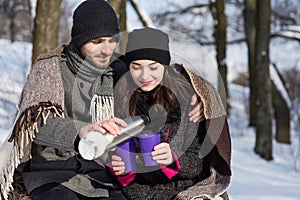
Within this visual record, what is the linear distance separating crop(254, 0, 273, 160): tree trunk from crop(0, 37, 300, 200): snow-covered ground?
413 millimetres

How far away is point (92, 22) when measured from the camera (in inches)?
116

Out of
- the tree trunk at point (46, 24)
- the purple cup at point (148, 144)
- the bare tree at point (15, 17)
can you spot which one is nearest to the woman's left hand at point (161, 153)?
the purple cup at point (148, 144)

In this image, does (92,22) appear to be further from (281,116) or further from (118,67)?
(281,116)

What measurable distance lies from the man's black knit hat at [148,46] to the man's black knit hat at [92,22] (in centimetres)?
14

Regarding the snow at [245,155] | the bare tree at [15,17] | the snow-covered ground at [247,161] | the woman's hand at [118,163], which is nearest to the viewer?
the woman's hand at [118,163]

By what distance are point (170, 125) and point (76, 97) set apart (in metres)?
0.52

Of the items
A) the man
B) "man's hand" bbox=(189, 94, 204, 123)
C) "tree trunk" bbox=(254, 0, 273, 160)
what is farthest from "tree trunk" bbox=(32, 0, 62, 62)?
"man's hand" bbox=(189, 94, 204, 123)

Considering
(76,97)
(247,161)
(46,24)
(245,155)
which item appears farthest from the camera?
(245,155)

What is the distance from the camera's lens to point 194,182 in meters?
2.96

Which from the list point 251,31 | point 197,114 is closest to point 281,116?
point 251,31

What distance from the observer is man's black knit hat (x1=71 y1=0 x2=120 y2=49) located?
116 inches

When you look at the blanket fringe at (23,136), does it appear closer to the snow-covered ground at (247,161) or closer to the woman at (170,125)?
the woman at (170,125)

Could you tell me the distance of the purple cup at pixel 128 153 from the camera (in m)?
2.77

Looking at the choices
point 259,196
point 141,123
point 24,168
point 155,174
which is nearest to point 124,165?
point 155,174
